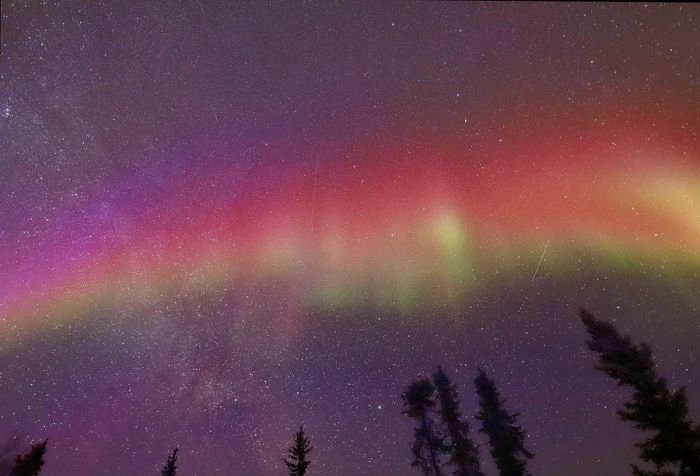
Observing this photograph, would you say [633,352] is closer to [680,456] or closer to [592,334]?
[592,334]

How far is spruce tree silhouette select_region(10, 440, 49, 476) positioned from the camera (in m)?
26.9

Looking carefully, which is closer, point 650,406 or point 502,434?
point 650,406

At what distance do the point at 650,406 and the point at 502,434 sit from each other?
14961mm

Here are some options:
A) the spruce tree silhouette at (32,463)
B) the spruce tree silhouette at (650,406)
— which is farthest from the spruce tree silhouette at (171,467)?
the spruce tree silhouette at (650,406)

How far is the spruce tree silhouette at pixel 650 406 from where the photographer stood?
1714cm

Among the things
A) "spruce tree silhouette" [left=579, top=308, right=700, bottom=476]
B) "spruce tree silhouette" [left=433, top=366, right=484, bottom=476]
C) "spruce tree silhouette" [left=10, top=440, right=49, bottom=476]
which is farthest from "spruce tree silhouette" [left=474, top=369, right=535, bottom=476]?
"spruce tree silhouette" [left=10, top=440, right=49, bottom=476]

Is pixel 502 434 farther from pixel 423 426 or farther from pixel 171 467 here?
pixel 171 467

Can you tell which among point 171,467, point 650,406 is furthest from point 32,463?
point 650,406

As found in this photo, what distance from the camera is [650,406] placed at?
18.1 meters

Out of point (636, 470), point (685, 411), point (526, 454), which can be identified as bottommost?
point (636, 470)

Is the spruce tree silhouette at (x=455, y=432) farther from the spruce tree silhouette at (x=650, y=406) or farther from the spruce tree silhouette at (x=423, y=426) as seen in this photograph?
the spruce tree silhouette at (x=650, y=406)

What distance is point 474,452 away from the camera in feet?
103

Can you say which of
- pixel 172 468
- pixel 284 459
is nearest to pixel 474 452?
pixel 284 459

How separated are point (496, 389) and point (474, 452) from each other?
521cm
